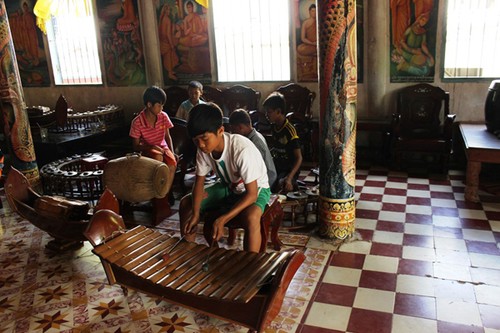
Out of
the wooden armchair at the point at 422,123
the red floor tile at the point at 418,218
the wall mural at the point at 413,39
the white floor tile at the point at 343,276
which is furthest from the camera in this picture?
the wall mural at the point at 413,39

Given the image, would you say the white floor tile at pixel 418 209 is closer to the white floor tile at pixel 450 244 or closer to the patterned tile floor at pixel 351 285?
the patterned tile floor at pixel 351 285

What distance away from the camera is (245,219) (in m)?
3.45

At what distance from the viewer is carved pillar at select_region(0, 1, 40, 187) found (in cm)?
609

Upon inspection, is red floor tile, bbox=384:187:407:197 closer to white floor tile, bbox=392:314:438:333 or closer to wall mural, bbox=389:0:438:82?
wall mural, bbox=389:0:438:82

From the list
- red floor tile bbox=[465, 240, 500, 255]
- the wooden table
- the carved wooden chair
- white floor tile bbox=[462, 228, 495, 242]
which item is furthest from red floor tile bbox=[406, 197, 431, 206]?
the carved wooden chair

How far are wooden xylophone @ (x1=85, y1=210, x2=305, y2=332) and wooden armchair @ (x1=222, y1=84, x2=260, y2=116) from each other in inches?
189

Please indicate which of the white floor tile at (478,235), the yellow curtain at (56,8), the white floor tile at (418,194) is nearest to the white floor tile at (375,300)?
the white floor tile at (478,235)

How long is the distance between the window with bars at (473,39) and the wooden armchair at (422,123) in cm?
52

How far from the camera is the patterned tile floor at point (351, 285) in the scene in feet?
10.5

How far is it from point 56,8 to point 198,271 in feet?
24.7

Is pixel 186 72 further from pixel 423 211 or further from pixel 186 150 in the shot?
pixel 423 211

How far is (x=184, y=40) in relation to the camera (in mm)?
8594

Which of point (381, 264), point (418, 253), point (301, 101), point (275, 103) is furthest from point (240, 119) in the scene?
point (301, 101)

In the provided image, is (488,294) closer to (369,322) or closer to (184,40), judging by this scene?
(369,322)
